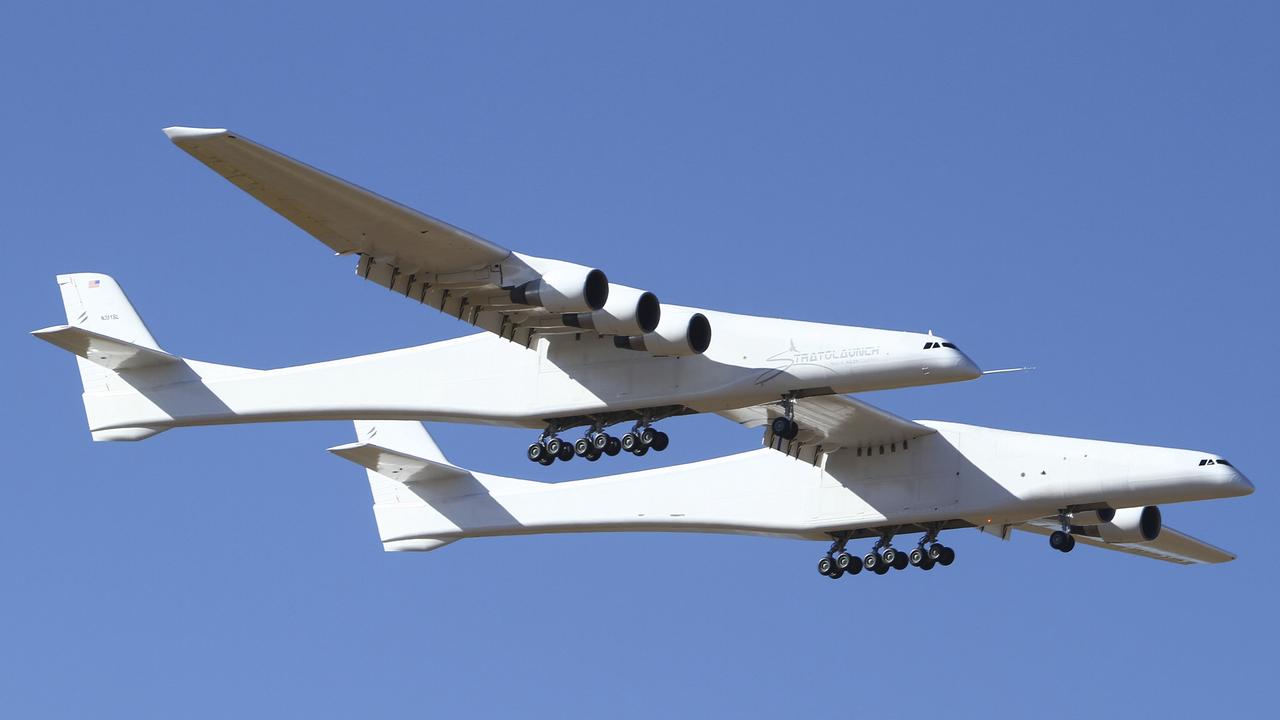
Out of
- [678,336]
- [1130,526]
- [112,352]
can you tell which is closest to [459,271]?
[678,336]

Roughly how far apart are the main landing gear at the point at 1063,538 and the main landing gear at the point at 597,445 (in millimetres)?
8300

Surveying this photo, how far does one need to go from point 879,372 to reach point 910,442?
247 inches

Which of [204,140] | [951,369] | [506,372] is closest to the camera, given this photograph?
[204,140]

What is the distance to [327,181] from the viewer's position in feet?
117

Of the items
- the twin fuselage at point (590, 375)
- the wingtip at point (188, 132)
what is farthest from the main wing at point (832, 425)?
the wingtip at point (188, 132)

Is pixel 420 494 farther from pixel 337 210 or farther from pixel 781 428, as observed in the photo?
pixel 337 210

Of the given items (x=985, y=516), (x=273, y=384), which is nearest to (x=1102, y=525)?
(x=985, y=516)

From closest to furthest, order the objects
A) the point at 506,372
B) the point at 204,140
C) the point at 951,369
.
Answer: the point at 204,140, the point at 951,369, the point at 506,372

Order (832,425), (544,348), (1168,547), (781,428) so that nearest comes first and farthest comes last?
1. (781,428)
2. (544,348)
3. (832,425)
4. (1168,547)

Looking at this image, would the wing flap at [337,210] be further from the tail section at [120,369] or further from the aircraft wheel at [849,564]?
the aircraft wheel at [849,564]

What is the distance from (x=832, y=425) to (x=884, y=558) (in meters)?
2.69

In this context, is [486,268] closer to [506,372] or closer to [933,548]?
[506,372]

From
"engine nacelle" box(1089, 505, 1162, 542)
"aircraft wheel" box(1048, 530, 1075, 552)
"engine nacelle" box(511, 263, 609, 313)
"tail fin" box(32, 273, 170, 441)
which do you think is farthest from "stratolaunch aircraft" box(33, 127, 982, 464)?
"engine nacelle" box(1089, 505, 1162, 542)

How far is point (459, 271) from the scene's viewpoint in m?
38.4
